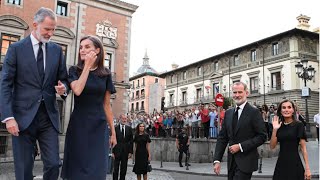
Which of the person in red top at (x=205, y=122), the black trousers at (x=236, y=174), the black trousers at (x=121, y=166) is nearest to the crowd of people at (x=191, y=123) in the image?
the person in red top at (x=205, y=122)

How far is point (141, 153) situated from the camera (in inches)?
427

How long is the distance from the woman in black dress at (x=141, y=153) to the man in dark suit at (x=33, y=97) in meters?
7.15

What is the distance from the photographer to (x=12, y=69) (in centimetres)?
362

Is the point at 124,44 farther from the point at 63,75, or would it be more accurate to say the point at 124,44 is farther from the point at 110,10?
the point at 63,75

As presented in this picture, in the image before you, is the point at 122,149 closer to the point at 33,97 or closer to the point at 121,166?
the point at 121,166

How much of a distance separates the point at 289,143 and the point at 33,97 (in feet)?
14.2

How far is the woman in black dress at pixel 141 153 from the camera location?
1057cm

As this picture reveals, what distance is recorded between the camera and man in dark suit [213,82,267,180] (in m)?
4.89

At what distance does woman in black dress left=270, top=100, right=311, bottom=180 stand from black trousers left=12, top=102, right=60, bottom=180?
388 cm

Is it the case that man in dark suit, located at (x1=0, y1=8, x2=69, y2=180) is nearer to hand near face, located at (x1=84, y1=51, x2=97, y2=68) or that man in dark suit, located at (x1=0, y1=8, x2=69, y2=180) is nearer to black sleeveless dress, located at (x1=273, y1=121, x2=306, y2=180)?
hand near face, located at (x1=84, y1=51, x2=97, y2=68)

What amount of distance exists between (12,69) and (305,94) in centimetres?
1918

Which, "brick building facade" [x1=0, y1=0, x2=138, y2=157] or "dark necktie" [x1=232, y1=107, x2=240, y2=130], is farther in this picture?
"brick building facade" [x1=0, y1=0, x2=138, y2=157]

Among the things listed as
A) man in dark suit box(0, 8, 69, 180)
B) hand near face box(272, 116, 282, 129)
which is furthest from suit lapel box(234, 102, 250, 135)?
man in dark suit box(0, 8, 69, 180)

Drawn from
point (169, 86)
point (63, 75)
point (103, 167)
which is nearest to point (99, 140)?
A: point (103, 167)
